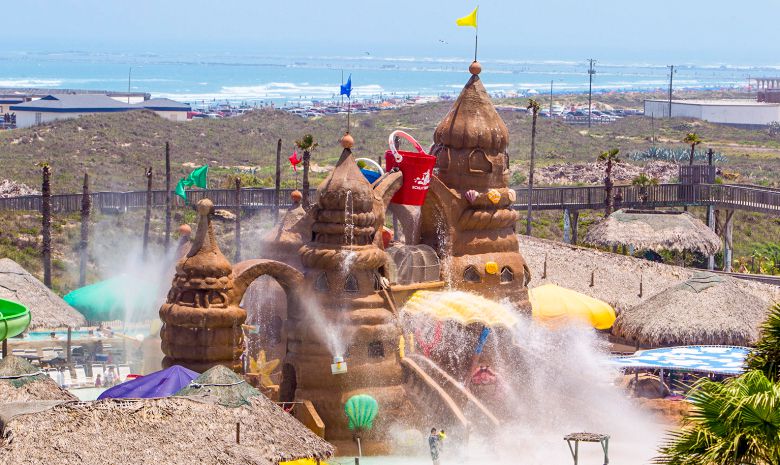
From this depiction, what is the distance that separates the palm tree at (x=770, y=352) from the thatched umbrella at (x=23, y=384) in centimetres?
1164

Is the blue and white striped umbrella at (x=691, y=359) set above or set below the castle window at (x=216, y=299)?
below

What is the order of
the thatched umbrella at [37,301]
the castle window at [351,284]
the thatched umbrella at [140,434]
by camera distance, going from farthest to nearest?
the thatched umbrella at [37,301]
the castle window at [351,284]
the thatched umbrella at [140,434]

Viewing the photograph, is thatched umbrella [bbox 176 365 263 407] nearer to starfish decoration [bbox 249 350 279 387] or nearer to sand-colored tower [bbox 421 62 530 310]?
starfish decoration [bbox 249 350 279 387]

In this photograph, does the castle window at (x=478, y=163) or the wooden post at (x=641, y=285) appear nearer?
the castle window at (x=478, y=163)

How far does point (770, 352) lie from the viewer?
17.9 meters

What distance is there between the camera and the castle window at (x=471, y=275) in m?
35.4

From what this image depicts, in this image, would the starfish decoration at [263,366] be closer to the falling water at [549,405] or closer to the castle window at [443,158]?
the falling water at [549,405]

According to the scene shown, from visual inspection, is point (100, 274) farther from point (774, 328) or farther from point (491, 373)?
point (774, 328)

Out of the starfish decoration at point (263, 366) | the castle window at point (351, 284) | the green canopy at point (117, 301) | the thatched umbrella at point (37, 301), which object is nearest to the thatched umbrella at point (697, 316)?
the castle window at point (351, 284)

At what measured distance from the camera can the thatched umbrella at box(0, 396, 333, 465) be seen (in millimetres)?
20828

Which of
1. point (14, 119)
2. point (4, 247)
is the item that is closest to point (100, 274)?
point (4, 247)

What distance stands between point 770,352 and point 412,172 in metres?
17.0

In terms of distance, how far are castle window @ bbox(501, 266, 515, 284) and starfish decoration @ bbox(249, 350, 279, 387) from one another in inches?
250

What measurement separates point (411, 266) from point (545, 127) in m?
102
